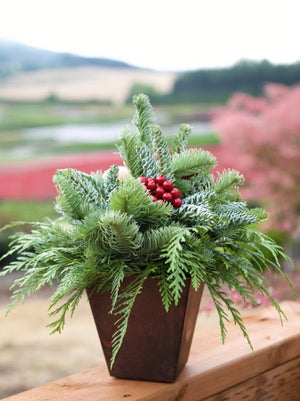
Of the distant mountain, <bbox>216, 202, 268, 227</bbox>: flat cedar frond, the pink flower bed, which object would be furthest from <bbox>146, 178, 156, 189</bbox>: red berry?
the distant mountain

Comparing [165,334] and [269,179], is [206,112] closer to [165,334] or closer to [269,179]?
[269,179]

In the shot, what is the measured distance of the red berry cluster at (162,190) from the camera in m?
0.80

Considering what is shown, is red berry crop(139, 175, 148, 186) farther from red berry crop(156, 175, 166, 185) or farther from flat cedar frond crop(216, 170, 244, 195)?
flat cedar frond crop(216, 170, 244, 195)

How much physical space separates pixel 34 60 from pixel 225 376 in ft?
17.6

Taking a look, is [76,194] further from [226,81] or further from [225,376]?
[226,81]

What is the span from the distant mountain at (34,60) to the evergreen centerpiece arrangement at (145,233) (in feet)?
17.0

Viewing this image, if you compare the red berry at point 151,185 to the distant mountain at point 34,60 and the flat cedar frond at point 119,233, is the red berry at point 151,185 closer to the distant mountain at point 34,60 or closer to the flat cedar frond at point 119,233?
the flat cedar frond at point 119,233

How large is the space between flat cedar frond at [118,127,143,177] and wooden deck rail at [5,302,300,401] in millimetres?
328

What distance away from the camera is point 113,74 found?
19.6ft

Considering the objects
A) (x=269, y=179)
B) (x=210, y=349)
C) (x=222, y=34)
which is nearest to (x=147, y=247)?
(x=210, y=349)

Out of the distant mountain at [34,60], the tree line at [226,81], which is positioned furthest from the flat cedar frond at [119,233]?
the tree line at [226,81]

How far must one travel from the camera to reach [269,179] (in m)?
4.45

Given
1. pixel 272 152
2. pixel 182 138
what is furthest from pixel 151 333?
pixel 272 152

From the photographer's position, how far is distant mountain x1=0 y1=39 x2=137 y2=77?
5699 mm
